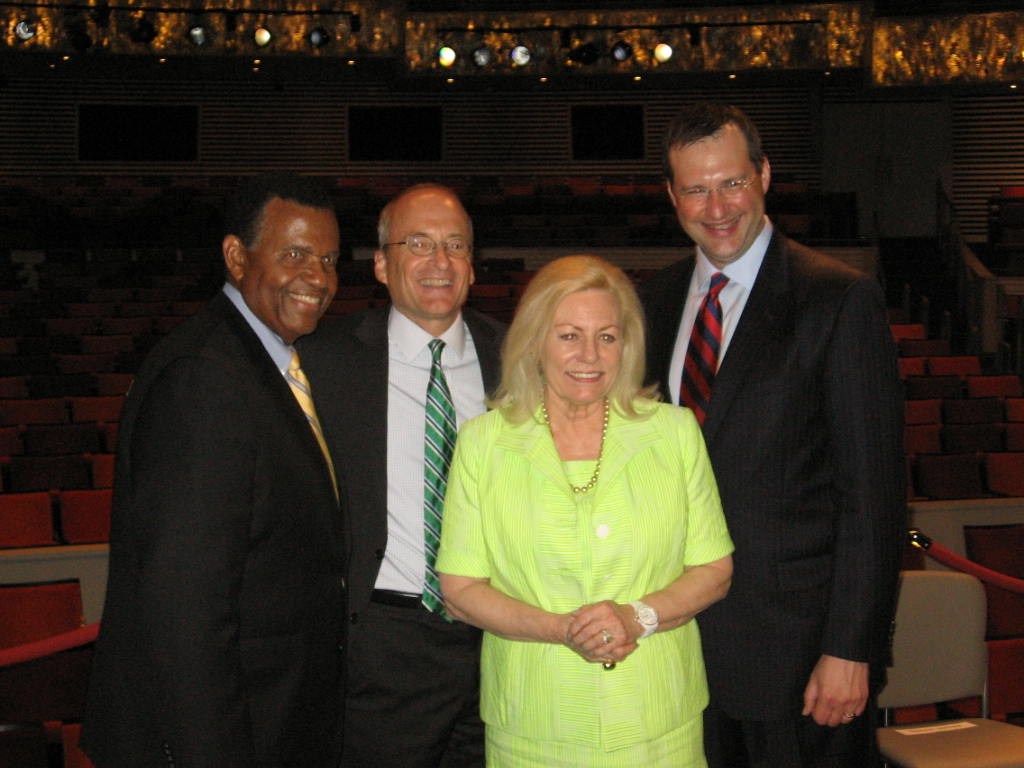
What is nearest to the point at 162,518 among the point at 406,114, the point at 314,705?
the point at 314,705

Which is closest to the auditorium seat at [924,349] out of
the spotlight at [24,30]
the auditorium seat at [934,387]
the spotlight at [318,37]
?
the auditorium seat at [934,387]

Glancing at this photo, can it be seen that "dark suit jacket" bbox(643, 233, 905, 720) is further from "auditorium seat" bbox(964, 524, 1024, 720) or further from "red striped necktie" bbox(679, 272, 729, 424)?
"auditorium seat" bbox(964, 524, 1024, 720)

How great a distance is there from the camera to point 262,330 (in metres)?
2.12

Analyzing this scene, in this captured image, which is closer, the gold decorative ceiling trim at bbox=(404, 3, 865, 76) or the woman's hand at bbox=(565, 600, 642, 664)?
the woman's hand at bbox=(565, 600, 642, 664)

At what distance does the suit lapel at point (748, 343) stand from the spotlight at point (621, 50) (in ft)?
42.9

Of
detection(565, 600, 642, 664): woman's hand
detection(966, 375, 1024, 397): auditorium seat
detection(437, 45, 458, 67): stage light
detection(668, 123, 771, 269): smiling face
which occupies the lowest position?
detection(565, 600, 642, 664): woman's hand

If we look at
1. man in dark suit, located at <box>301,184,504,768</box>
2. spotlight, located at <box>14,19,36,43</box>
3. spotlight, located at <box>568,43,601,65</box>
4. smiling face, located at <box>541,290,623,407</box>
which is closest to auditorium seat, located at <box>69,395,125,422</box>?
man in dark suit, located at <box>301,184,504,768</box>

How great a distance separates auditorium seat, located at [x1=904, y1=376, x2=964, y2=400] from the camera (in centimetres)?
800

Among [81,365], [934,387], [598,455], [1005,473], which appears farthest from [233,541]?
[81,365]

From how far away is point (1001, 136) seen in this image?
54.1ft

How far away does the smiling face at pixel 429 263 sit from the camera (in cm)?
253

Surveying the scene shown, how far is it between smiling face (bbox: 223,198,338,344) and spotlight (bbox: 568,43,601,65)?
13215 mm

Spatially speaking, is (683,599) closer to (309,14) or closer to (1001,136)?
(309,14)

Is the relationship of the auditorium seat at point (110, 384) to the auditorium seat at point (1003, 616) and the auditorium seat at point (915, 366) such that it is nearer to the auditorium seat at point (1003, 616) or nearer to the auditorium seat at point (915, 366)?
the auditorium seat at point (1003, 616)
